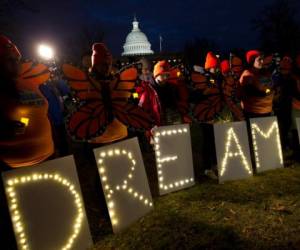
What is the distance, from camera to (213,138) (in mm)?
5949

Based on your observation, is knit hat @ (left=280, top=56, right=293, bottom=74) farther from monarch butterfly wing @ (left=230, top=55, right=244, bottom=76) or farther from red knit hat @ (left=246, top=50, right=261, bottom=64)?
monarch butterfly wing @ (left=230, top=55, right=244, bottom=76)

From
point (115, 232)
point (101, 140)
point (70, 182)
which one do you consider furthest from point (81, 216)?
point (101, 140)

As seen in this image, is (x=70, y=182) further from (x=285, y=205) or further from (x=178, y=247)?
(x=285, y=205)

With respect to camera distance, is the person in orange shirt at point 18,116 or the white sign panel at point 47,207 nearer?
the white sign panel at point 47,207

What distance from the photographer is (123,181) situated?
173 inches

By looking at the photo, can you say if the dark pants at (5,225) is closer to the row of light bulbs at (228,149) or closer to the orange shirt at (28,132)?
the orange shirt at (28,132)

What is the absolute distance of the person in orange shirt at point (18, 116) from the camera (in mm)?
3549

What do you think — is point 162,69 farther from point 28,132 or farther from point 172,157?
point 28,132

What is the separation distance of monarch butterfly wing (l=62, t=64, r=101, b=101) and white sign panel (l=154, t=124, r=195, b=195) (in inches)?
50.5

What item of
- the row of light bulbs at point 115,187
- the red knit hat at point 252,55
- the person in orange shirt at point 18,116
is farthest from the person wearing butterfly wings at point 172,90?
→ the person in orange shirt at point 18,116

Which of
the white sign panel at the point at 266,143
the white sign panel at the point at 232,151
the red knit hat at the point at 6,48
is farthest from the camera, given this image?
the white sign panel at the point at 266,143

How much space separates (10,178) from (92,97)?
140 cm

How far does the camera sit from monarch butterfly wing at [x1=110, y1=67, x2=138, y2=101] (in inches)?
178

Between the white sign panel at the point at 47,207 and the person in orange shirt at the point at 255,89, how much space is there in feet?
12.4
